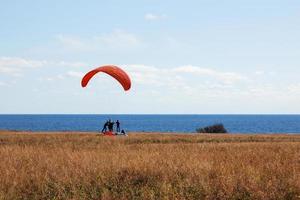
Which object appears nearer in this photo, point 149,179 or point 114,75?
point 149,179

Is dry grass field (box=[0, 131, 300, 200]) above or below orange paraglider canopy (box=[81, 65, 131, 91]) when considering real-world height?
below

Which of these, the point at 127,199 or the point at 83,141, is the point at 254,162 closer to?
the point at 127,199

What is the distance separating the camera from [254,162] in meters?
16.2

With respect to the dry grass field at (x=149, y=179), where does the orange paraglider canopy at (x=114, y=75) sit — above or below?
above

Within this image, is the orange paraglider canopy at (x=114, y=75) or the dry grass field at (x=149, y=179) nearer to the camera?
the dry grass field at (x=149, y=179)

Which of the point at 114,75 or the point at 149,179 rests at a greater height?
the point at 114,75

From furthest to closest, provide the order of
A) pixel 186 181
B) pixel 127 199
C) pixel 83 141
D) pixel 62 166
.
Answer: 1. pixel 83 141
2. pixel 62 166
3. pixel 186 181
4. pixel 127 199

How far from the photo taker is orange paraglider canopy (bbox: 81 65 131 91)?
2928 centimetres

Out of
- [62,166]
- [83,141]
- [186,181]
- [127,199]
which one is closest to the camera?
[127,199]

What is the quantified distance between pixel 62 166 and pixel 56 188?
2.37 metres

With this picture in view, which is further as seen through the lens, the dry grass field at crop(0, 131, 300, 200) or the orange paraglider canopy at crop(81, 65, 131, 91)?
the orange paraglider canopy at crop(81, 65, 131, 91)

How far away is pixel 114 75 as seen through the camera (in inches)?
1169

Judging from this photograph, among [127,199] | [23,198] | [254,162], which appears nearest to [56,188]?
[23,198]

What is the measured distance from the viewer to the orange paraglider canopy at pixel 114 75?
96.1ft
